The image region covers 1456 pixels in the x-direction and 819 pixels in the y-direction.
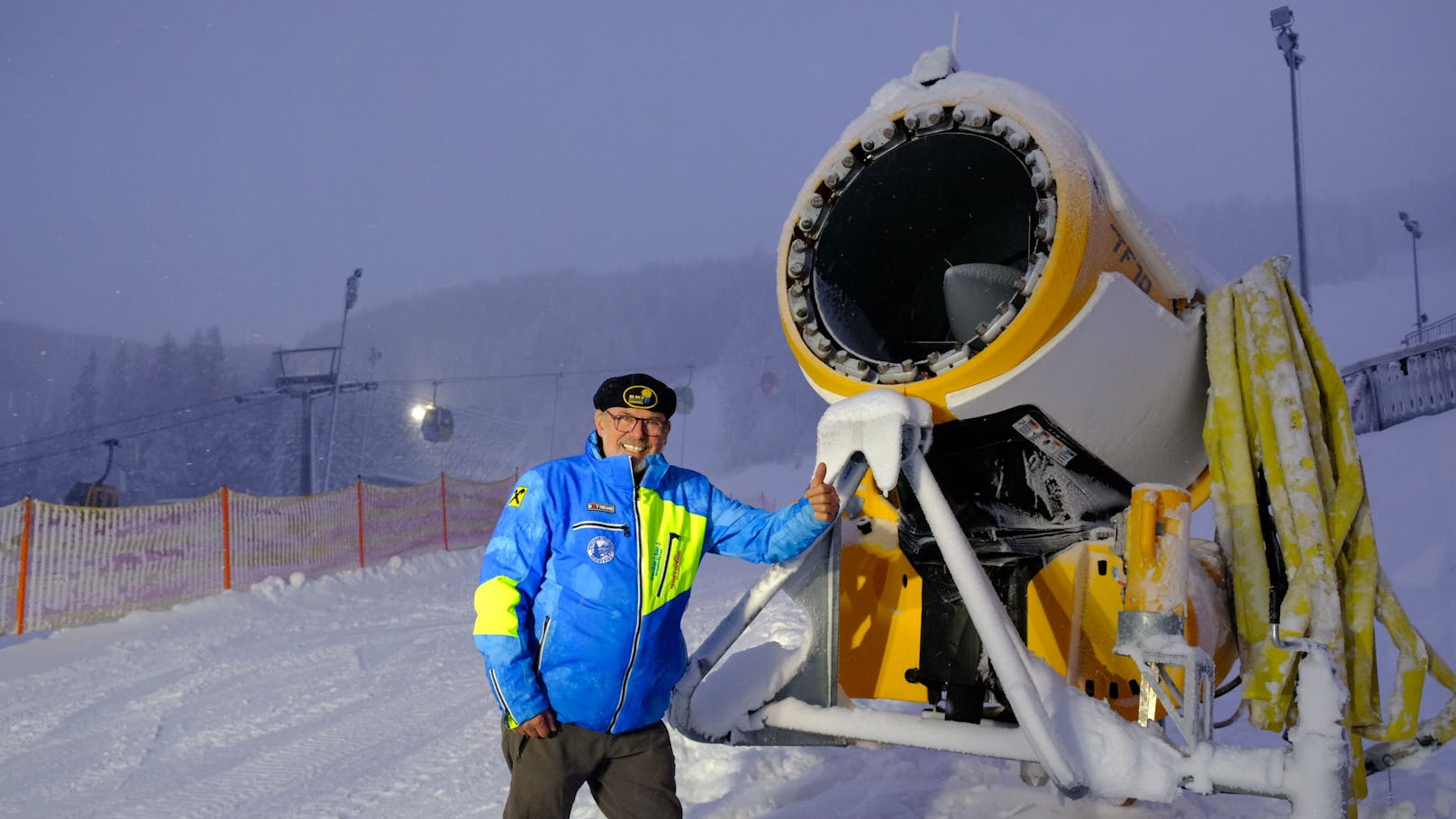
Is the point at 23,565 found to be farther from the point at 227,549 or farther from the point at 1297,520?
the point at 1297,520

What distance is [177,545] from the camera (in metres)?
11.0

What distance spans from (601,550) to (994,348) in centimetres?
113

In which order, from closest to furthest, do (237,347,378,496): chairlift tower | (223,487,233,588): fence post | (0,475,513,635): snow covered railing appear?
(0,475,513,635): snow covered railing < (223,487,233,588): fence post < (237,347,378,496): chairlift tower

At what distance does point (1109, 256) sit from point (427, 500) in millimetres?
14906

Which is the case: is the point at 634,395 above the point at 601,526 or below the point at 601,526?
above

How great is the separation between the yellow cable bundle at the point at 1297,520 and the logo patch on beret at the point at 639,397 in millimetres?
1536

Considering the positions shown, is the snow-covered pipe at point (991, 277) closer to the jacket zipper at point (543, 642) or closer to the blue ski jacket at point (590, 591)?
the blue ski jacket at point (590, 591)

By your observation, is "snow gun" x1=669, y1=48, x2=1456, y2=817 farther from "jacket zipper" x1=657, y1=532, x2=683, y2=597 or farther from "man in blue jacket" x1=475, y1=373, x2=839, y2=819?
"jacket zipper" x1=657, y1=532, x2=683, y2=597

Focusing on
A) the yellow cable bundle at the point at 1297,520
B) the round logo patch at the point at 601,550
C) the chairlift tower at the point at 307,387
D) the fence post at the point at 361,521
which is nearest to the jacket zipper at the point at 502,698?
the round logo patch at the point at 601,550

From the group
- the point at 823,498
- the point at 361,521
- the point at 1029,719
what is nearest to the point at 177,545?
the point at 361,521

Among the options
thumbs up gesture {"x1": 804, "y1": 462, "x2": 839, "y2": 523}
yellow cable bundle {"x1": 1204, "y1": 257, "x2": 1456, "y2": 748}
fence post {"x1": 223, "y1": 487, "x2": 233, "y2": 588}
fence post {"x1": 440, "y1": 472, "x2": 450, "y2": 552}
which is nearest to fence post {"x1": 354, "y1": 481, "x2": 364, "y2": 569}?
fence post {"x1": 440, "y1": 472, "x2": 450, "y2": 552}

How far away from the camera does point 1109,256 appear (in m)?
2.47

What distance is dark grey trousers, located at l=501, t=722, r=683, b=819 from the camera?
233 cm

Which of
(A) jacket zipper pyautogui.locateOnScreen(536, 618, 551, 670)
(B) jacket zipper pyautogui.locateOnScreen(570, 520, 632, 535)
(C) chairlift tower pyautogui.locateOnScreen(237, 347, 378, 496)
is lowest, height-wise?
(A) jacket zipper pyautogui.locateOnScreen(536, 618, 551, 670)
